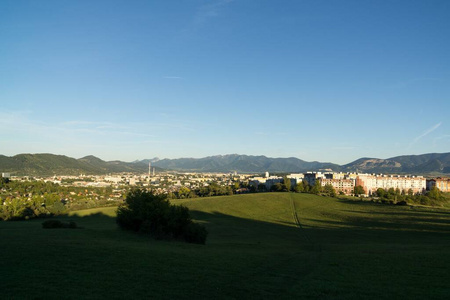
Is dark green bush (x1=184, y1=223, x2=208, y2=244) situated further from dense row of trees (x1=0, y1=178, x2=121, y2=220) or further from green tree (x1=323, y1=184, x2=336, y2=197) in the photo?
green tree (x1=323, y1=184, x2=336, y2=197)

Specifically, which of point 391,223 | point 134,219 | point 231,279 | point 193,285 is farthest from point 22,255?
point 391,223

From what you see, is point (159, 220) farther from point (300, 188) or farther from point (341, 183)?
point (341, 183)

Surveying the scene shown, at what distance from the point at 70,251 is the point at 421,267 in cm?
2082

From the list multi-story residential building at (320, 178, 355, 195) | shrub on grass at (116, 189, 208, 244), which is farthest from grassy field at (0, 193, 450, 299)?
multi-story residential building at (320, 178, 355, 195)

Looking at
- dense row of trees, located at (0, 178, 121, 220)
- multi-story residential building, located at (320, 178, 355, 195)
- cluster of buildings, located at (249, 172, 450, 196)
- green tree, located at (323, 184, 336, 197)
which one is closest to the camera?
dense row of trees, located at (0, 178, 121, 220)

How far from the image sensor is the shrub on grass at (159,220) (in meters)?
35.9

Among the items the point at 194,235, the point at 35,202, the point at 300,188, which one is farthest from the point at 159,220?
the point at 300,188

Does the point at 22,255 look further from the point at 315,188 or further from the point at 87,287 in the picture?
the point at 315,188

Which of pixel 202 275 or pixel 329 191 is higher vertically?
pixel 202 275

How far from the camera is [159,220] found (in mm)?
36250

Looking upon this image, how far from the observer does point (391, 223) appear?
6788cm

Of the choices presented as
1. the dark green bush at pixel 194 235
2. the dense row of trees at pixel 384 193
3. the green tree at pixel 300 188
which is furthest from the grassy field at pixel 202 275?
the green tree at pixel 300 188

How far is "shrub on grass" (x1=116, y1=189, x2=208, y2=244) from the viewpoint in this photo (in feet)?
118

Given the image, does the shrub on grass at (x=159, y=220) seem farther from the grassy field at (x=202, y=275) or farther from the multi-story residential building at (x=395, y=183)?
the multi-story residential building at (x=395, y=183)
